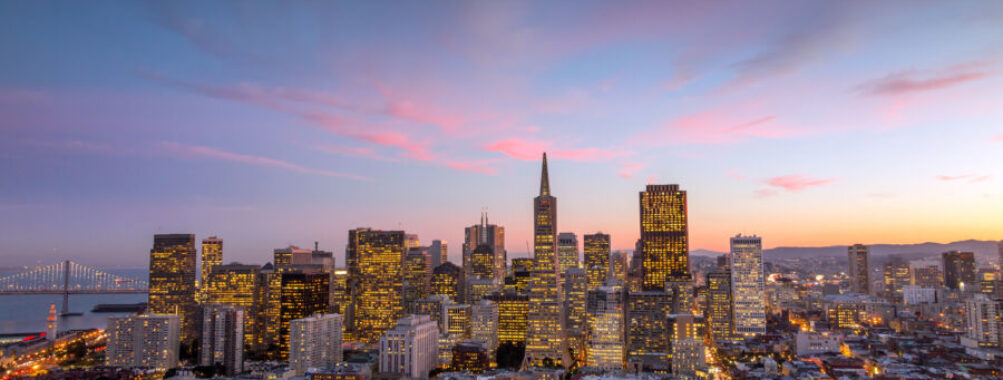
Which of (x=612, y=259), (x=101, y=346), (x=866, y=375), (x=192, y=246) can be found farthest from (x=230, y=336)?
(x=612, y=259)

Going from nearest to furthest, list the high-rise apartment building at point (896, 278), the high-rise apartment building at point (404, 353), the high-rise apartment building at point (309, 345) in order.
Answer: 1. the high-rise apartment building at point (404, 353)
2. the high-rise apartment building at point (309, 345)
3. the high-rise apartment building at point (896, 278)

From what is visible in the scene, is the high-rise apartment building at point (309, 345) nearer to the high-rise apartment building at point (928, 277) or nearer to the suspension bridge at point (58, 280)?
the suspension bridge at point (58, 280)

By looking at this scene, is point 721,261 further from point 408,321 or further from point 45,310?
point 45,310

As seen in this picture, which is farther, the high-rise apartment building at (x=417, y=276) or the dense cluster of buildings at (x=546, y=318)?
the high-rise apartment building at (x=417, y=276)

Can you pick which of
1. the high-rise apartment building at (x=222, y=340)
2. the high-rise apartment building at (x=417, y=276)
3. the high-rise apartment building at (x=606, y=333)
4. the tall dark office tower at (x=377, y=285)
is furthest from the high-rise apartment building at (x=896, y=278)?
the high-rise apartment building at (x=222, y=340)

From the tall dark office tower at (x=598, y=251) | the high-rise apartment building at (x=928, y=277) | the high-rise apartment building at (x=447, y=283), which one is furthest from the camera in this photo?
the high-rise apartment building at (x=928, y=277)
